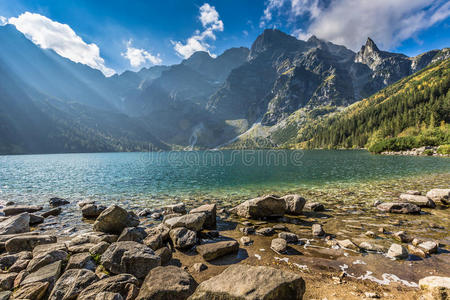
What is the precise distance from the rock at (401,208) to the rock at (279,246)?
12.6 metres

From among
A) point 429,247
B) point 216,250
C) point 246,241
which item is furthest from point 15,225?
point 429,247

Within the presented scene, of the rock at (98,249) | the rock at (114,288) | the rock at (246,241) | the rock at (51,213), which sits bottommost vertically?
the rock at (51,213)

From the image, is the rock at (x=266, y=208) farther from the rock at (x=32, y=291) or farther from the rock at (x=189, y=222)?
the rock at (x=32, y=291)

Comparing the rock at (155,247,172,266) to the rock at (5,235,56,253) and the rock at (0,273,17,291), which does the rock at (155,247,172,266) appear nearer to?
the rock at (0,273,17,291)

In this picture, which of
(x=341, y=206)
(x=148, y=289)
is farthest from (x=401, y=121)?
(x=148, y=289)

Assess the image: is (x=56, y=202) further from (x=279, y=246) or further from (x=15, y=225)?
(x=279, y=246)

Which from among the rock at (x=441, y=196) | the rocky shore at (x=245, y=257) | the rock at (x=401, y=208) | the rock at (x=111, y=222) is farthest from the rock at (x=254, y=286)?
the rock at (x=441, y=196)

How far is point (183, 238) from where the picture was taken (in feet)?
38.2

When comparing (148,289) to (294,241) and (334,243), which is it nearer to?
(294,241)

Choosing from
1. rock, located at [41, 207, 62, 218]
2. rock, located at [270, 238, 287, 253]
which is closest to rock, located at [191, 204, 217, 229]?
rock, located at [270, 238, 287, 253]

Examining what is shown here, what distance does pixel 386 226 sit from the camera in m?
13.7

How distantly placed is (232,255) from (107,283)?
20.0ft

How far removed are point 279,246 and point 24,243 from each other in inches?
602

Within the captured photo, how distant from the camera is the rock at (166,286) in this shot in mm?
6438
